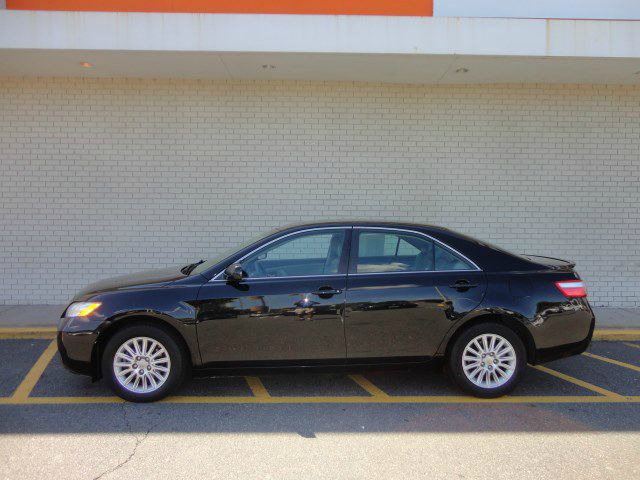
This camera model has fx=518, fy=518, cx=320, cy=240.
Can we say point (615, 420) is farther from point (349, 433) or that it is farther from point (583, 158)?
point (583, 158)

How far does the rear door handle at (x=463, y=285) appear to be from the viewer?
4621 millimetres

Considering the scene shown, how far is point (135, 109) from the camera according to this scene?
27.3 feet

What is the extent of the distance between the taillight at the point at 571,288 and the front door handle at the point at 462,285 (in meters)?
0.81

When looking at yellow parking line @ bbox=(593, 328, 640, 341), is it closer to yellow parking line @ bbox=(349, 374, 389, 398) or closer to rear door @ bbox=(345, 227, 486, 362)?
rear door @ bbox=(345, 227, 486, 362)

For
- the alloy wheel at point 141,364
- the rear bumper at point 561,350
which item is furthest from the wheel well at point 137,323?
the rear bumper at point 561,350

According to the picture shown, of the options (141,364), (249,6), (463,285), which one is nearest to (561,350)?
(463,285)

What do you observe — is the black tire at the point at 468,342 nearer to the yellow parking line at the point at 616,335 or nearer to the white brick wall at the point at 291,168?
→ the yellow parking line at the point at 616,335

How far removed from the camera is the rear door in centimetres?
453

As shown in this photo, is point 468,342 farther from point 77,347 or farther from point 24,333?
point 24,333

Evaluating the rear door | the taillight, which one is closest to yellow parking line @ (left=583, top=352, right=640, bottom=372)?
the taillight

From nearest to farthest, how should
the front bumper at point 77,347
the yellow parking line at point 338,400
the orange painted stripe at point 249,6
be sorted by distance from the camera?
the front bumper at point 77,347, the yellow parking line at point 338,400, the orange painted stripe at point 249,6

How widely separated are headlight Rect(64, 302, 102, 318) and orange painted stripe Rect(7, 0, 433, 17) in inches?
196

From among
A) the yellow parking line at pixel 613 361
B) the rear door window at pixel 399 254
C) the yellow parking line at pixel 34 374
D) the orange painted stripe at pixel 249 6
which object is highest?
the orange painted stripe at pixel 249 6

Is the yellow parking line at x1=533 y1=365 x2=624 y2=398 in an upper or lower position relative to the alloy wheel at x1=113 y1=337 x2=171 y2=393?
lower
